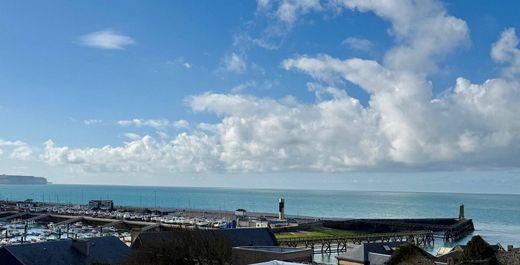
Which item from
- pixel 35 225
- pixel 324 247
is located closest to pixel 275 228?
pixel 324 247

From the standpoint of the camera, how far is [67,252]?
34.8 metres

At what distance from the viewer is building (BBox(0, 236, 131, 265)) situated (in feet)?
107

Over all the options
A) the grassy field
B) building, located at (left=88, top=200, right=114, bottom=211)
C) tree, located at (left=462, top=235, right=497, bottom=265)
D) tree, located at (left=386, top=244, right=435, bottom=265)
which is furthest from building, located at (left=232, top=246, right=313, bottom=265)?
building, located at (left=88, top=200, right=114, bottom=211)

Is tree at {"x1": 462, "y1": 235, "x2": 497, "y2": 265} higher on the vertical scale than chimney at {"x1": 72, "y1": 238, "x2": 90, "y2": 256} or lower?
higher

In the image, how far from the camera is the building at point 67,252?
1286 inches

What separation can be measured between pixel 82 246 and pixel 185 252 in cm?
872

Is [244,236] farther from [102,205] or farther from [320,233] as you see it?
[102,205]

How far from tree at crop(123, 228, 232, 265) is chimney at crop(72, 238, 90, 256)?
16.5 ft

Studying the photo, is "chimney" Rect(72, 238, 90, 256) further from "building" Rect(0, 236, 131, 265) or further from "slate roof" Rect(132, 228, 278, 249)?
"slate roof" Rect(132, 228, 278, 249)

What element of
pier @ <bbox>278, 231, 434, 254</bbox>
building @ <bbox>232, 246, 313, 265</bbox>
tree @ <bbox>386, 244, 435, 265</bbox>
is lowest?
pier @ <bbox>278, 231, 434, 254</bbox>

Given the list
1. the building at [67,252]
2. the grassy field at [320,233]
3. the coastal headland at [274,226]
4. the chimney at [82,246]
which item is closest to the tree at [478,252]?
the building at [67,252]

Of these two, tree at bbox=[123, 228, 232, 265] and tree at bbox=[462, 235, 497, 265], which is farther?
tree at bbox=[123, 228, 232, 265]

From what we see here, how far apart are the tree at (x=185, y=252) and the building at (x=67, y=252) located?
346 centimetres

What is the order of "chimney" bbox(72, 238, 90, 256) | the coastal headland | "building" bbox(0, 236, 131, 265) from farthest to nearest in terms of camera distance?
the coastal headland → "chimney" bbox(72, 238, 90, 256) → "building" bbox(0, 236, 131, 265)
